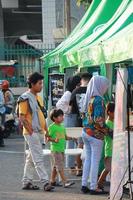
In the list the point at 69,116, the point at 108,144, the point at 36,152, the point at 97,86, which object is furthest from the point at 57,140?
the point at 69,116

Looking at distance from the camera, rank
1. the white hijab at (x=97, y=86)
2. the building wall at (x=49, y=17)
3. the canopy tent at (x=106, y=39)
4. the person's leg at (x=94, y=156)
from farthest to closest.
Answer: the building wall at (x=49, y=17)
the person's leg at (x=94, y=156)
the white hijab at (x=97, y=86)
the canopy tent at (x=106, y=39)

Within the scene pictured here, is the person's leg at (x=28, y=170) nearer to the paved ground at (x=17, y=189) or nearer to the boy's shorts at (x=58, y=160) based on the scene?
the paved ground at (x=17, y=189)

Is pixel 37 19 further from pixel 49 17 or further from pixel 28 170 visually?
pixel 28 170

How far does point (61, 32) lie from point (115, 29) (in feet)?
59.1

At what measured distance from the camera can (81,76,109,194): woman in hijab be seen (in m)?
9.13

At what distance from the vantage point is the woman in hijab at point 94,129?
913cm

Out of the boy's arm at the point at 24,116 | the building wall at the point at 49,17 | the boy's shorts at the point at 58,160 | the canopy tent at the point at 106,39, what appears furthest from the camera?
the building wall at the point at 49,17

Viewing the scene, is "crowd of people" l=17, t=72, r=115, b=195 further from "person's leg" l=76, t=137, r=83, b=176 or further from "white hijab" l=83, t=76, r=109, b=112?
"person's leg" l=76, t=137, r=83, b=176

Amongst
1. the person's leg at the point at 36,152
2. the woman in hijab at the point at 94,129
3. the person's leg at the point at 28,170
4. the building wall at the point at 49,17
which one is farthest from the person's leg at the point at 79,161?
the building wall at the point at 49,17

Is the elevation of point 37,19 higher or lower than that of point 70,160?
higher

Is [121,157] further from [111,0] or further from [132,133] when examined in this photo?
[111,0]

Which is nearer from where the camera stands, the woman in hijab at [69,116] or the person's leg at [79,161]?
the person's leg at [79,161]

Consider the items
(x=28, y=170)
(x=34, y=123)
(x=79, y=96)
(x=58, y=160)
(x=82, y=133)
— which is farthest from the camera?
(x=79, y=96)

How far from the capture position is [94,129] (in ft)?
30.4
